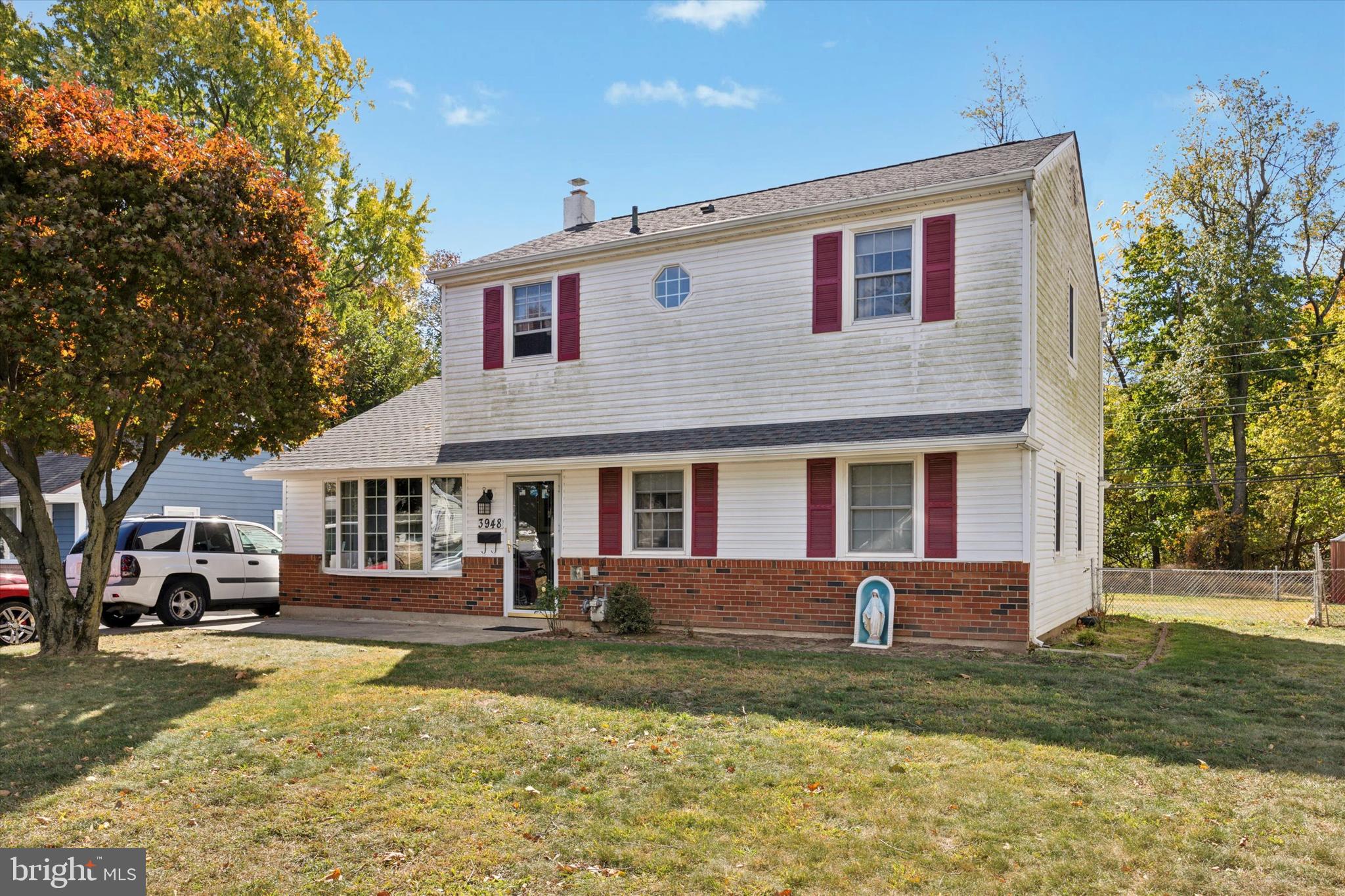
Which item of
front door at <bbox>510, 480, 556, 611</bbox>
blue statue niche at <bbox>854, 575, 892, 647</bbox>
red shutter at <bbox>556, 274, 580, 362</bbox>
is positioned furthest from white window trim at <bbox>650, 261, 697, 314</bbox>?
blue statue niche at <bbox>854, 575, 892, 647</bbox>

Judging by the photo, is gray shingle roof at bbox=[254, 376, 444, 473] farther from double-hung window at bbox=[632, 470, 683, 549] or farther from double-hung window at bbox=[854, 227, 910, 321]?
double-hung window at bbox=[854, 227, 910, 321]

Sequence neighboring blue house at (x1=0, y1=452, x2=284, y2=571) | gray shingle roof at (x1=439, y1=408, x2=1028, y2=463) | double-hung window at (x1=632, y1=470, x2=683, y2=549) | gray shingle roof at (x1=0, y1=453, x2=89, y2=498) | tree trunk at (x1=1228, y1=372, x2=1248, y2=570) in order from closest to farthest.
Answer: gray shingle roof at (x1=439, y1=408, x2=1028, y2=463) < double-hung window at (x1=632, y1=470, x2=683, y2=549) < neighboring blue house at (x1=0, y1=452, x2=284, y2=571) < gray shingle roof at (x1=0, y1=453, x2=89, y2=498) < tree trunk at (x1=1228, y1=372, x2=1248, y2=570)

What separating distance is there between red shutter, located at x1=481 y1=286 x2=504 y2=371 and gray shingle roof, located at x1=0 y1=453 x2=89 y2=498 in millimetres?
10732

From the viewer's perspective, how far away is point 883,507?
11656 millimetres

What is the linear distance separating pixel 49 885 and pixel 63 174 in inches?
320

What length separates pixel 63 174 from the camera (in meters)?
9.53

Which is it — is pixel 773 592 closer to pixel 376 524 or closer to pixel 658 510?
pixel 658 510

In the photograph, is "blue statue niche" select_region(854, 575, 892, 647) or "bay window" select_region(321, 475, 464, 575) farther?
"bay window" select_region(321, 475, 464, 575)

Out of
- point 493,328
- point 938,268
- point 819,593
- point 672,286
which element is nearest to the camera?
point 938,268

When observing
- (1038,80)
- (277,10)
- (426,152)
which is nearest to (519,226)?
(426,152)

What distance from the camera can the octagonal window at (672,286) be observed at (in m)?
13.3

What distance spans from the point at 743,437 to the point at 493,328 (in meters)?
5.07

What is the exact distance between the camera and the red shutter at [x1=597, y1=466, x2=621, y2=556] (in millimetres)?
13406

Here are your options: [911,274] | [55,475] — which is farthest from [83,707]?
[55,475]
